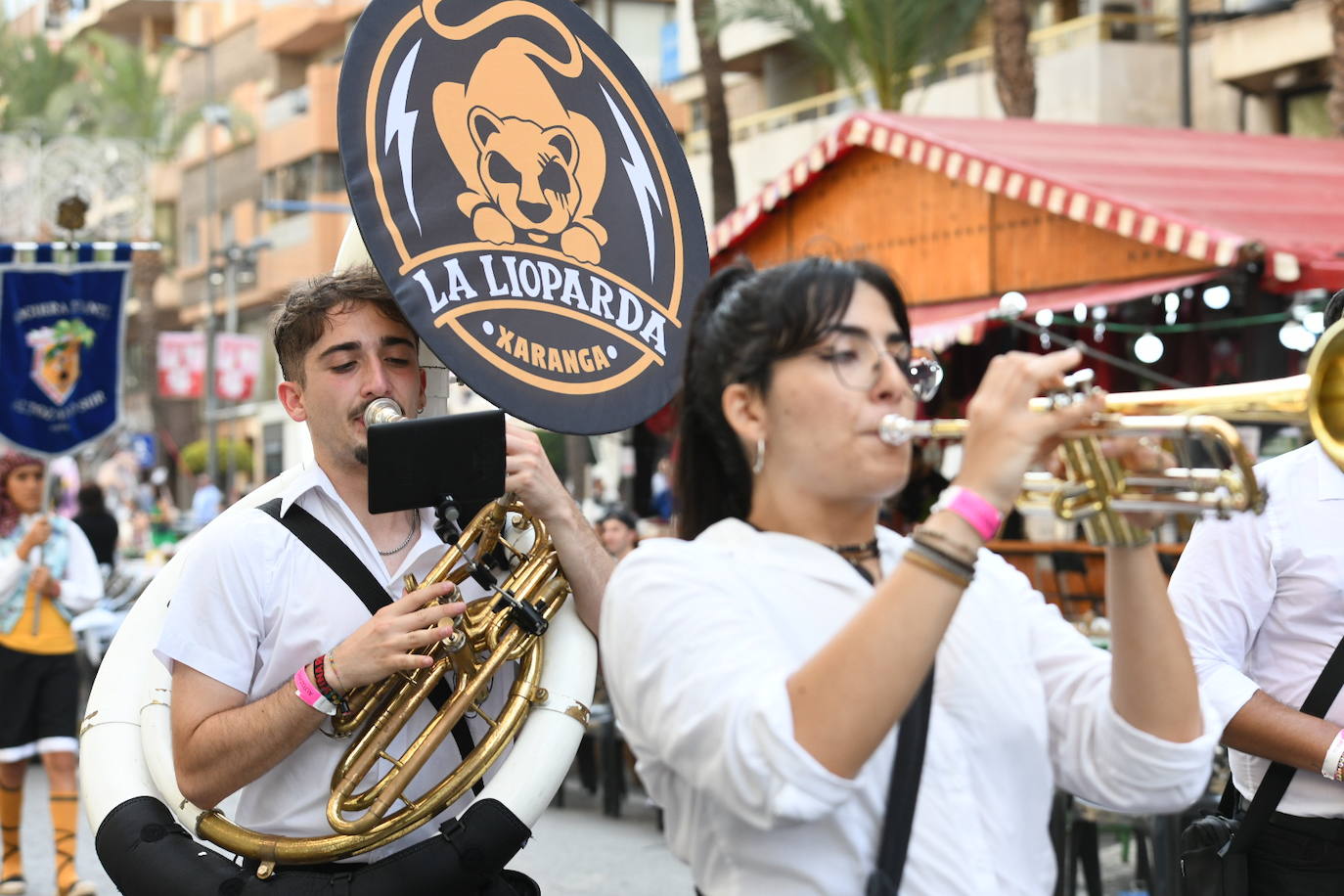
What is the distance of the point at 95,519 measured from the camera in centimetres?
1223

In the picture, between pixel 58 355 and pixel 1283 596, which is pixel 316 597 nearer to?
pixel 1283 596

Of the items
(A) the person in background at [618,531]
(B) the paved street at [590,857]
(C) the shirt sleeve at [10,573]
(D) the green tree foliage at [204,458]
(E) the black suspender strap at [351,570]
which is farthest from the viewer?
(D) the green tree foliage at [204,458]

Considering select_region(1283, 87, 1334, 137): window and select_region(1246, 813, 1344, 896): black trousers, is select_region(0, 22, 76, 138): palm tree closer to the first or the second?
select_region(1283, 87, 1334, 137): window

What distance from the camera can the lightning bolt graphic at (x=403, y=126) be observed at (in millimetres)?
3025

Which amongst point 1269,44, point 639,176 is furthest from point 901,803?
point 1269,44

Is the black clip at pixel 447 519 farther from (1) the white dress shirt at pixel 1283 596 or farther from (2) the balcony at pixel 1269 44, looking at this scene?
(2) the balcony at pixel 1269 44

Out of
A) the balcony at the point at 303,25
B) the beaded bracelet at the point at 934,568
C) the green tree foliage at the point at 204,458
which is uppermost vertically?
the balcony at the point at 303,25

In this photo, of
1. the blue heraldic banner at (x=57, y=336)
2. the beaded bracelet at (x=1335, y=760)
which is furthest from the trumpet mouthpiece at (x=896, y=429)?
Result: the blue heraldic banner at (x=57, y=336)

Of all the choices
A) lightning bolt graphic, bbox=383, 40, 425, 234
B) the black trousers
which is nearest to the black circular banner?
lightning bolt graphic, bbox=383, 40, 425, 234

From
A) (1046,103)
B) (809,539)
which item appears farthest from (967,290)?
(1046,103)

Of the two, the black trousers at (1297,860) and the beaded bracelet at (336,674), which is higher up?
the beaded bracelet at (336,674)

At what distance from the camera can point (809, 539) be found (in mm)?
2139

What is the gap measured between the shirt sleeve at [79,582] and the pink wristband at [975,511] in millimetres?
6821

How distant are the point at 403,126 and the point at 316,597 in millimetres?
830
